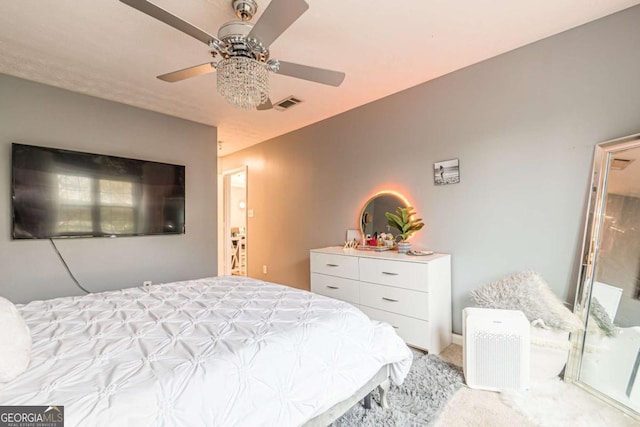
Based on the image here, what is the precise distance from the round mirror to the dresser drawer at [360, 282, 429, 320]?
0.74m

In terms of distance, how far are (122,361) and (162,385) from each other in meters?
0.25

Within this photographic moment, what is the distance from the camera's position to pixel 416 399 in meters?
1.72

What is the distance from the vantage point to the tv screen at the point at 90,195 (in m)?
2.47

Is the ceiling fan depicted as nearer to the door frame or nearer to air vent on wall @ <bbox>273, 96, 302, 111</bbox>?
air vent on wall @ <bbox>273, 96, 302, 111</bbox>

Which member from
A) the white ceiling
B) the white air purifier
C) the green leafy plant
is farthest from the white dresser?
the white ceiling

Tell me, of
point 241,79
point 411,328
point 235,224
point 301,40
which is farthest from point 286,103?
point 235,224

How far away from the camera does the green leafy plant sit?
272cm

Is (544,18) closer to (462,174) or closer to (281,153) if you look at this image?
(462,174)

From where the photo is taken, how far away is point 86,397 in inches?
33.5

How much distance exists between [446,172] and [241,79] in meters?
1.94

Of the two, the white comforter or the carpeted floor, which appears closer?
the white comforter

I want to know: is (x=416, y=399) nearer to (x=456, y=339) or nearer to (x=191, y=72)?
(x=456, y=339)

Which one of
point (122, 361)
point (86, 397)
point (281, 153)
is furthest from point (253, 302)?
point (281, 153)

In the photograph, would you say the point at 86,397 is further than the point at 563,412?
No
